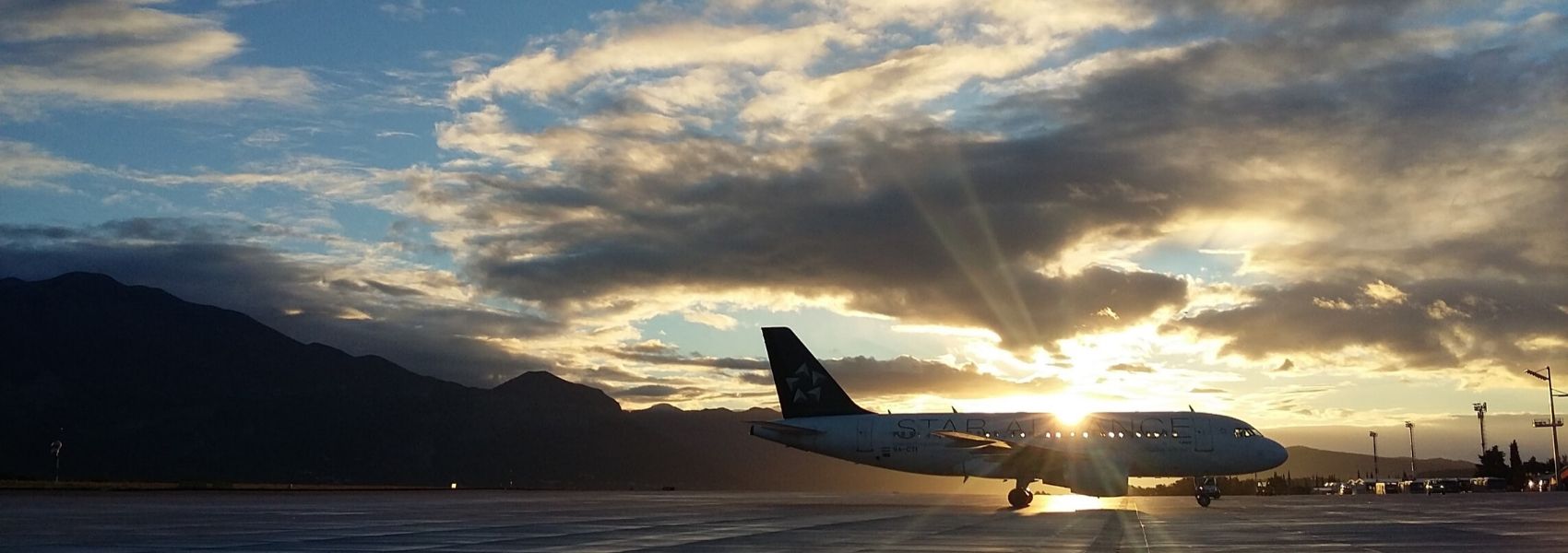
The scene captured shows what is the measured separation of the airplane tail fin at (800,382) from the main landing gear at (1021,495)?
9.88 metres

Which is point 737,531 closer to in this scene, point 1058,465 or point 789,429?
point 1058,465

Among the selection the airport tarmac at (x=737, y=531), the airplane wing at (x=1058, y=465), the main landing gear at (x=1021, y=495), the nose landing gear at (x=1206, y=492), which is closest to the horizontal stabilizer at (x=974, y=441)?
the airplane wing at (x=1058, y=465)

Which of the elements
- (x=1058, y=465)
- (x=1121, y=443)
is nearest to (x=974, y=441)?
(x=1058, y=465)

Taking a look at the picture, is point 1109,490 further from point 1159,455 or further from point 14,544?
point 14,544

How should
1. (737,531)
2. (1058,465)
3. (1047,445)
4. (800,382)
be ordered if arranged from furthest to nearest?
(800,382)
(1047,445)
(1058,465)
(737,531)

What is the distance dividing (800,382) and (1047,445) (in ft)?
42.5

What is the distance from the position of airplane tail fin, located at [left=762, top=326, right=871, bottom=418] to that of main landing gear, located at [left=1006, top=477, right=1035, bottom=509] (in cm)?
988

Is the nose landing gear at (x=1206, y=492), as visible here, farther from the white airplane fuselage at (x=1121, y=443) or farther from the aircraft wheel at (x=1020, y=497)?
the aircraft wheel at (x=1020, y=497)

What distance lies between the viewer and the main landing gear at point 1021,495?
51125 mm

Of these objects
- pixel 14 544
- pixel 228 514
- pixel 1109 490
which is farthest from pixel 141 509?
pixel 1109 490

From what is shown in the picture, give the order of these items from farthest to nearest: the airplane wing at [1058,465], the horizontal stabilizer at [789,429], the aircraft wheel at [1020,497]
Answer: the horizontal stabilizer at [789,429] < the airplane wing at [1058,465] < the aircraft wheel at [1020,497]

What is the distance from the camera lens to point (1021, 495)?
51.8m

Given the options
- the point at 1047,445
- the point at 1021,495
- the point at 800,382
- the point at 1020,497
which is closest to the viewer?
the point at 1020,497

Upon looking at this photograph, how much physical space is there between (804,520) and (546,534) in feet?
31.9
